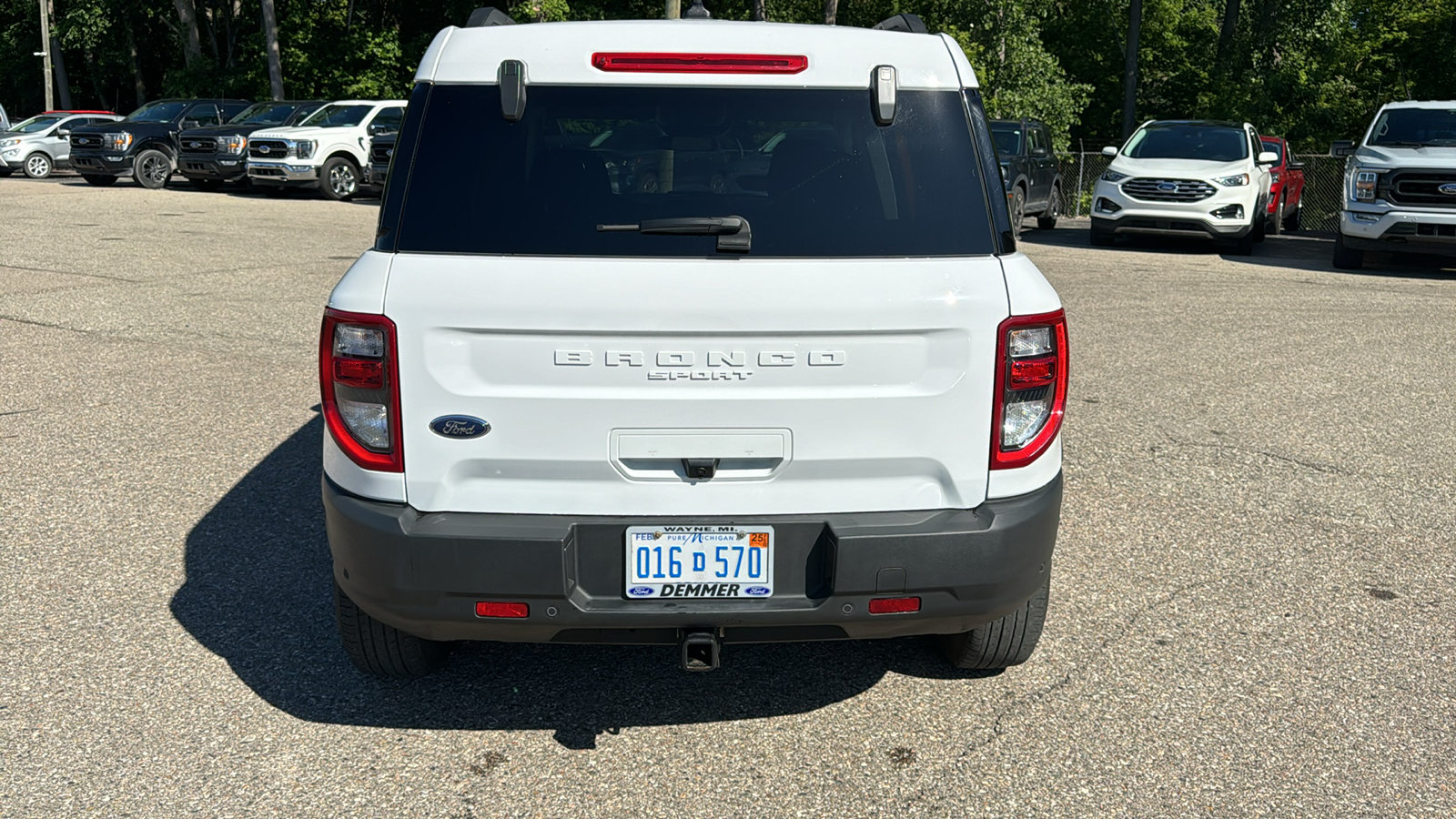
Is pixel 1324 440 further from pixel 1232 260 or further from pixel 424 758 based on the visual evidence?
pixel 1232 260

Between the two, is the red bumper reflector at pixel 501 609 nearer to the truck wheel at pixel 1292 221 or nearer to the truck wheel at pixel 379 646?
the truck wheel at pixel 379 646

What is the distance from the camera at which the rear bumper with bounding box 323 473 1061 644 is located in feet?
10.4

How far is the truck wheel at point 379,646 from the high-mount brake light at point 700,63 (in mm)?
1621

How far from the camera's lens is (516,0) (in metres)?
35.8

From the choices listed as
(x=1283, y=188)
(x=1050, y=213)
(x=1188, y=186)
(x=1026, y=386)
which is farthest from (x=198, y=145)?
(x=1026, y=386)

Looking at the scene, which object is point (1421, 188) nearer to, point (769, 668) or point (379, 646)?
point (769, 668)

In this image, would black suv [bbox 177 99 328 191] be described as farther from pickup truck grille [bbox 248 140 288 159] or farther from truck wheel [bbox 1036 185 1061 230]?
truck wheel [bbox 1036 185 1061 230]

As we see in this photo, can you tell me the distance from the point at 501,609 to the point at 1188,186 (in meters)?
16.3

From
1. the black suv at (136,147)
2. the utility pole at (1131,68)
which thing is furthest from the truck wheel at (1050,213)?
the black suv at (136,147)

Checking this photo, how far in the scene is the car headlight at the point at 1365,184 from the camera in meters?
15.0

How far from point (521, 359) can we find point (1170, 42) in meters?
52.4

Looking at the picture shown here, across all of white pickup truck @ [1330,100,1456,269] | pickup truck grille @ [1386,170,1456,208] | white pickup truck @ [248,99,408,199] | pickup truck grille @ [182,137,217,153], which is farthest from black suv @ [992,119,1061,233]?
pickup truck grille @ [182,137,217,153]

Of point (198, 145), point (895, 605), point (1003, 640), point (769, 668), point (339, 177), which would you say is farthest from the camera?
point (198, 145)

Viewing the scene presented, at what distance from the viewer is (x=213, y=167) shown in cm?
2575
